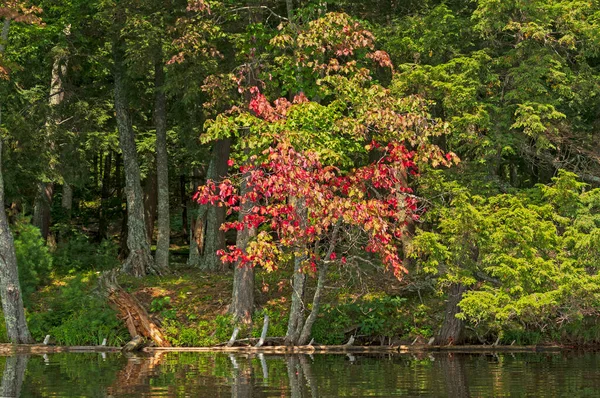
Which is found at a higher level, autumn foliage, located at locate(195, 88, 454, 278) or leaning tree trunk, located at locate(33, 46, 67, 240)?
leaning tree trunk, located at locate(33, 46, 67, 240)

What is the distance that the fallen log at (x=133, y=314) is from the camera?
28.5m

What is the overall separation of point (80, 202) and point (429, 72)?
3023 cm

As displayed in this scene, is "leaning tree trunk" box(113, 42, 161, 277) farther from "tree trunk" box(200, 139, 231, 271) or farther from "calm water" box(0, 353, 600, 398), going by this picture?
"calm water" box(0, 353, 600, 398)

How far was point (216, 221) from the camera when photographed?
35750 mm

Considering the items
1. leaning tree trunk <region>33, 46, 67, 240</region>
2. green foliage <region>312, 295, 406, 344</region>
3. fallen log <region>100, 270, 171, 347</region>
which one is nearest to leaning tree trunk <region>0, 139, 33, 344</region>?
fallen log <region>100, 270, 171, 347</region>

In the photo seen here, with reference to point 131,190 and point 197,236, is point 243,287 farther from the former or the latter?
point 197,236

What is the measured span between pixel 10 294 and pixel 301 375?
11588mm

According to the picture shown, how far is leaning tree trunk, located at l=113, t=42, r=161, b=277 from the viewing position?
34.8 m

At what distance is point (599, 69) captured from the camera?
28.5m

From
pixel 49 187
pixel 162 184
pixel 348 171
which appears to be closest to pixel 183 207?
pixel 49 187

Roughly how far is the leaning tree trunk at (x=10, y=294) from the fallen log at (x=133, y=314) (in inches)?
101

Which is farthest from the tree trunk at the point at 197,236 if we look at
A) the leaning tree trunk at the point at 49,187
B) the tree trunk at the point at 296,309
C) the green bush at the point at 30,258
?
the tree trunk at the point at 296,309

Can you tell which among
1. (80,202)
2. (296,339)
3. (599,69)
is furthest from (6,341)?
(80,202)

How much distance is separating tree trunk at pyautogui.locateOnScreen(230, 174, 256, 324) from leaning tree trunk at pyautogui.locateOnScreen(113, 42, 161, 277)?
5.86 metres
